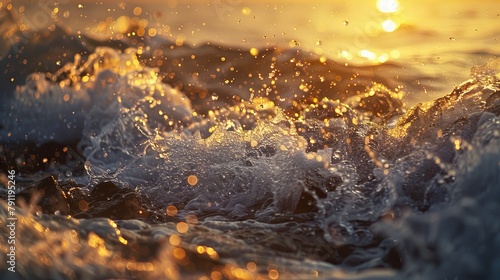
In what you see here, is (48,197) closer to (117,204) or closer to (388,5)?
(117,204)

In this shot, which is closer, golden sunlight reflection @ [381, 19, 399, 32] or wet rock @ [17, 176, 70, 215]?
wet rock @ [17, 176, 70, 215]

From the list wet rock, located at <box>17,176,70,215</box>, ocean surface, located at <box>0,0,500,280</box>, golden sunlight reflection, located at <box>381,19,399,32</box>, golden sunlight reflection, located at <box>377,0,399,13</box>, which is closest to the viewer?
ocean surface, located at <box>0,0,500,280</box>

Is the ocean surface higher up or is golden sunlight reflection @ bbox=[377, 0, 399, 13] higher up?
golden sunlight reflection @ bbox=[377, 0, 399, 13]

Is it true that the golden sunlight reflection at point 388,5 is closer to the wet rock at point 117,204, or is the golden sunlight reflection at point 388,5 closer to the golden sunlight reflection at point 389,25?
the golden sunlight reflection at point 389,25

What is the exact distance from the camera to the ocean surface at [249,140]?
3.08 meters

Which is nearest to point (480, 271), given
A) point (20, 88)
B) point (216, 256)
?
point (216, 256)

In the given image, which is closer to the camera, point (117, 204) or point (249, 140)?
point (117, 204)

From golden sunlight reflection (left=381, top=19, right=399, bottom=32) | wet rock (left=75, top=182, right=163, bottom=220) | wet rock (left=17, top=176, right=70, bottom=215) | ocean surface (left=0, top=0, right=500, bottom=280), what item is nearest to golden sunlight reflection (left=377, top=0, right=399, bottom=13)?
ocean surface (left=0, top=0, right=500, bottom=280)

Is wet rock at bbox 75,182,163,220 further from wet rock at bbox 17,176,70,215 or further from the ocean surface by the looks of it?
wet rock at bbox 17,176,70,215

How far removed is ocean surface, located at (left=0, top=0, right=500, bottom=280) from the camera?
10.1 ft

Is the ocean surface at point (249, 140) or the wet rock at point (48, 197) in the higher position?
the ocean surface at point (249, 140)

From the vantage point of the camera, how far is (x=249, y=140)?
191 inches

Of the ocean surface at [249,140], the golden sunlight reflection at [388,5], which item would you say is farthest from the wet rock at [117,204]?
the golden sunlight reflection at [388,5]

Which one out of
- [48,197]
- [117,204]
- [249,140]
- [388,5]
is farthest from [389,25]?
[48,197]
